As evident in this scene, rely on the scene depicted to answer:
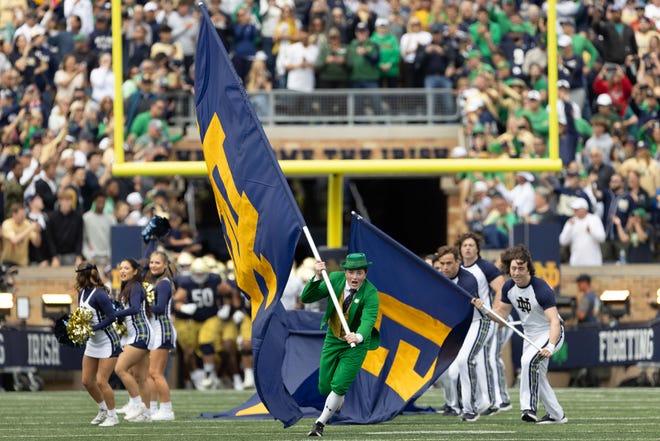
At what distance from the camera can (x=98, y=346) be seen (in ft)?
47.6

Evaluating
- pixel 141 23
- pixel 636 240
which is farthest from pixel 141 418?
pixel 141 23

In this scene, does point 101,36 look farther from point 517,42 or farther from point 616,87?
point 616,87

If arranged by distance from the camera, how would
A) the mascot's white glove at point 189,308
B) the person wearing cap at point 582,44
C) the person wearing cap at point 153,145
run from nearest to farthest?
1. the mascot's white glove at point 189,308
2. the person wearing cap at point 153,145
3. the person wearing cap at point 582,44

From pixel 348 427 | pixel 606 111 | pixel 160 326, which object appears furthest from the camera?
pixel 606 111

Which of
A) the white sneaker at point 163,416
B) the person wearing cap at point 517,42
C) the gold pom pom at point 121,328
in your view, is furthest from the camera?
the person wearing cap at point 517,42

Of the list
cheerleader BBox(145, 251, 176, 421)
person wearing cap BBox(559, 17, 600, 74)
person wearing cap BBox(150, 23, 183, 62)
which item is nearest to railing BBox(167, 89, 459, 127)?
person wearing cap BBox(150, 23, 183, 62)

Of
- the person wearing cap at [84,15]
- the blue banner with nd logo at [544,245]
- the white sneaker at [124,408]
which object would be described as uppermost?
the person wearing cap at [84,15]

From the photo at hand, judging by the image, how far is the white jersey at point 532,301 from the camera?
1419 centimetres

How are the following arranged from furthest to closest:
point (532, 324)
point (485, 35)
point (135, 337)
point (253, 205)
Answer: point (485, 35) → point (135, 337) → point (532, 324) → point (253, 205)

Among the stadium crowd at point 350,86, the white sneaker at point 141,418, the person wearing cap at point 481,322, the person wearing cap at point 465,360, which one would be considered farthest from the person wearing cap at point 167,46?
the white sneaker at point 141,418

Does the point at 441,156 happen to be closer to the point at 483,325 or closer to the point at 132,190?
the point at 132,190

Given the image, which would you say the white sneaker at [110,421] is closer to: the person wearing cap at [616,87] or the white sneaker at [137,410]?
the white sneaker at [137,410]

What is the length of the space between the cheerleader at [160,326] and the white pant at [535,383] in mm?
2690

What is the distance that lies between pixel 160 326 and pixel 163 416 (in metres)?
0.72
